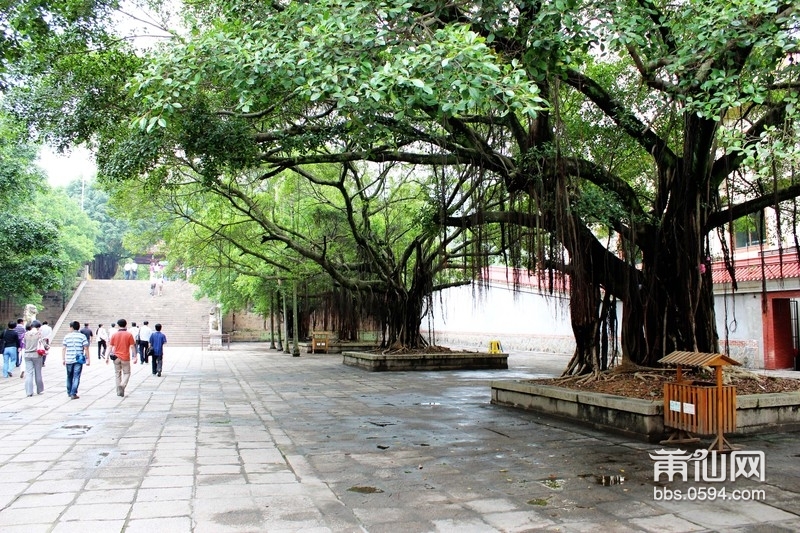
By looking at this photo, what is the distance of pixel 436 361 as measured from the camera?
16.8 metres

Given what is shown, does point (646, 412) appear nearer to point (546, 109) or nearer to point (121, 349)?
point (546, 109)

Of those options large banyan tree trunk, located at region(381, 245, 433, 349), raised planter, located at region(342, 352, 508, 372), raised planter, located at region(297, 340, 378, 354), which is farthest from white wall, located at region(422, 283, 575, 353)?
raised planter, located at region(297, 340, 378, 354)

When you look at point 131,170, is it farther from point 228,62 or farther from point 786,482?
point 786,482

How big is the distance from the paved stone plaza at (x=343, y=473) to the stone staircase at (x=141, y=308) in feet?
87.8

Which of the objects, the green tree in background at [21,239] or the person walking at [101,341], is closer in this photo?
the green tree in background at [21,239]

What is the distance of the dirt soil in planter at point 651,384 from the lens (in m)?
7.54

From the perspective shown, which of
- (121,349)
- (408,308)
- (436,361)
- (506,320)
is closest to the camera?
(121,349)

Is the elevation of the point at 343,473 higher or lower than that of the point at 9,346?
lower

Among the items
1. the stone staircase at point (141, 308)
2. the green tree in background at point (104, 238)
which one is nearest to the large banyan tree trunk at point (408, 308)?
the stone staircase at point (141, 308)

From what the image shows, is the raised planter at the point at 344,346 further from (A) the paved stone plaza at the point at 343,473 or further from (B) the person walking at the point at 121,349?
(A) the paved stone plaza at the point at 343,473

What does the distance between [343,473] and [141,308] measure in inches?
1402

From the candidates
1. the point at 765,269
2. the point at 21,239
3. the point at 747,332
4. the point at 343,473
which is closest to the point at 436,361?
the point at 747,332

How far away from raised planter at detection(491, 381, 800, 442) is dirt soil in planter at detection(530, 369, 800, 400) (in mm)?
317

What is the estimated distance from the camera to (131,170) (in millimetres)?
8203
